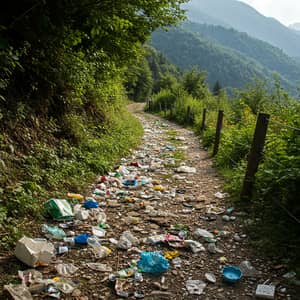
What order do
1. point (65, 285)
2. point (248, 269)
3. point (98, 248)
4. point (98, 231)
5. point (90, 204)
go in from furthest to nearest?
1. point (90, 204)
2. point (98, 231)
3. point (98, 248)
4. point (248, 269)
5. point (65, 285)

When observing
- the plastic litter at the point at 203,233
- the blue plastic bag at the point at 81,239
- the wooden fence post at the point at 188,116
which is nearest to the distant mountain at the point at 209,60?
the wooden fence post at the point at 188,116

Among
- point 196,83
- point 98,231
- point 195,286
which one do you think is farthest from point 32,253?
point 196,83

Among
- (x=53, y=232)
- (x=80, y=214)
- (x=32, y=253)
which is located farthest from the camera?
(x=80, y=214)

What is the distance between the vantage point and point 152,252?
289cm

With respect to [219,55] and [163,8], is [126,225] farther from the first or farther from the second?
[219,55]

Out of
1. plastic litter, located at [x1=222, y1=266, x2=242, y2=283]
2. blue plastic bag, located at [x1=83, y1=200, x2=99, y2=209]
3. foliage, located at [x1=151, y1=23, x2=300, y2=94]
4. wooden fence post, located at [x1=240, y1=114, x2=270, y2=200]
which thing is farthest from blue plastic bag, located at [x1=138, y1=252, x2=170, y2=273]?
foliage, located at [x1=151, y1=23, x2=300, y2=94]

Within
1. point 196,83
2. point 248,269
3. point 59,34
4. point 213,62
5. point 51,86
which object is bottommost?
point 248,269

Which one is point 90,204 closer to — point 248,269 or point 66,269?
point 66,269

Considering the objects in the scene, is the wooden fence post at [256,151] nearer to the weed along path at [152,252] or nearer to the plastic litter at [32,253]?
the weed along path at [152,252]

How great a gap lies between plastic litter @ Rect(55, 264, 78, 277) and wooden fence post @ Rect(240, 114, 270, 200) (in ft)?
9.15

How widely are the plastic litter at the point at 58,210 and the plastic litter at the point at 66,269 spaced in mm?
933

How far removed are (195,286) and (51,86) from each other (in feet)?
13.6

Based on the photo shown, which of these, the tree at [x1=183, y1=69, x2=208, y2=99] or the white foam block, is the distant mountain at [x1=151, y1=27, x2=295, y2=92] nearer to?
the tree at [x1=183, y1=69, x2=208, y2=99]

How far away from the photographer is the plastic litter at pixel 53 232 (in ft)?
9.87
